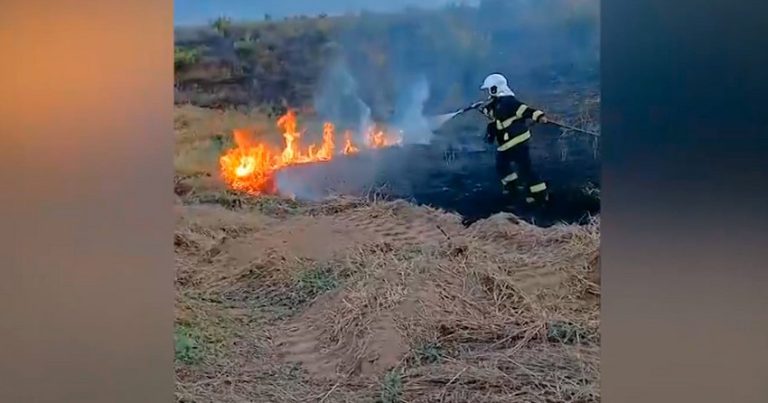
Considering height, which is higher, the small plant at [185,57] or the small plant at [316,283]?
the small plant at [185,57]

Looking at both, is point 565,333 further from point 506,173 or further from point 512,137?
point 512,137

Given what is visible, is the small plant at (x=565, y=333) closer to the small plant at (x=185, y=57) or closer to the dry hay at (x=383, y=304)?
the dry hay at (x=383, y=304)

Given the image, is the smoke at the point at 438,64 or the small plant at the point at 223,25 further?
the small plant at the point at 223,25

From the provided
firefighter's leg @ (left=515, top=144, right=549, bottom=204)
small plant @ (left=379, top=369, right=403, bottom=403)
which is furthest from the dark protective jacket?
small plant @ (left=379, top=369, right=403, bottom=403)

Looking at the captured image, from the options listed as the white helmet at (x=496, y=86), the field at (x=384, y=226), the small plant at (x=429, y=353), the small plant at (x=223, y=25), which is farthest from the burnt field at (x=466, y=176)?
the small plant at (x=223, y=25)

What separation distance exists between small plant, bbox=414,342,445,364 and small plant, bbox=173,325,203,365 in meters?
0.76

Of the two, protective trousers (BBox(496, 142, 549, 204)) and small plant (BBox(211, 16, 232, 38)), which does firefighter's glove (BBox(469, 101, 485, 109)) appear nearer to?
protective trousers (BBox(496, 142, 549, 204))

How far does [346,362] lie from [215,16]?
1.29 m

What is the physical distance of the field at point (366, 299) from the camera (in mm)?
2385

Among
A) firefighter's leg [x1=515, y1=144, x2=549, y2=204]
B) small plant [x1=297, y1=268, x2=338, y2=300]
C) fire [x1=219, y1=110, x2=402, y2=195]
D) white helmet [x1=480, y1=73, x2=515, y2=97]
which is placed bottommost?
small plant [x1=297, y1=268, x2=338, y2=300]

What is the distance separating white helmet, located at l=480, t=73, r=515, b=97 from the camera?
242 cm
